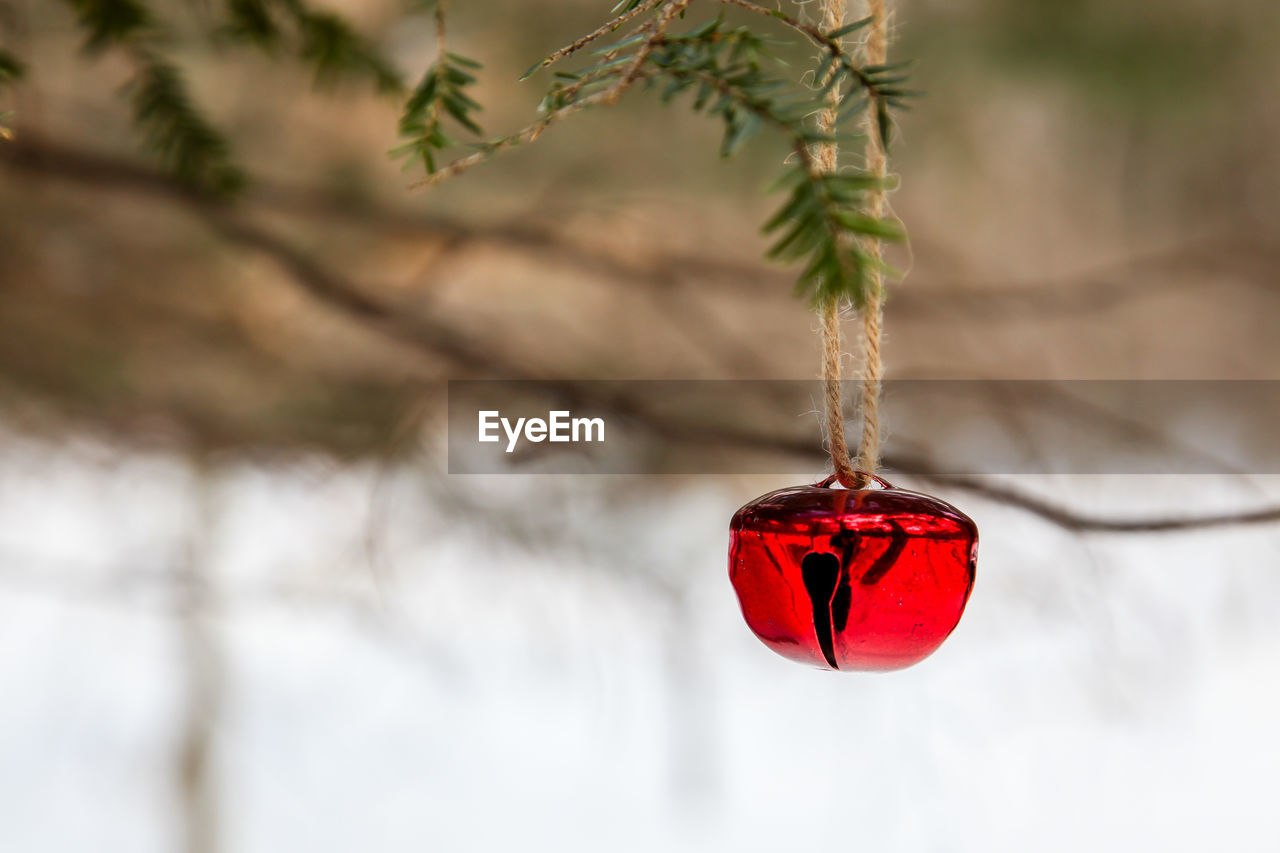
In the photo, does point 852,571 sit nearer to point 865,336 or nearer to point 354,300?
point 865,336

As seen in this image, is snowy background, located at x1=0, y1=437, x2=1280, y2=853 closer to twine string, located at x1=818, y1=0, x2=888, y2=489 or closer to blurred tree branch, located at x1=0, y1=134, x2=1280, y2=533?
blurred tree branch, located at x1=0, y1=134, x2=1280, y2=533

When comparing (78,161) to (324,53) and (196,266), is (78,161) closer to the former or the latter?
(196,266)

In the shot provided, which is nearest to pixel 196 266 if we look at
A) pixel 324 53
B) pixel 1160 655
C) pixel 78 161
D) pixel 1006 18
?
pixel 78 161

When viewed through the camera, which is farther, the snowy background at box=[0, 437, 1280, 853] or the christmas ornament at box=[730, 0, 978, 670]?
the snowy background at box=[0, 437, 1280, 853]

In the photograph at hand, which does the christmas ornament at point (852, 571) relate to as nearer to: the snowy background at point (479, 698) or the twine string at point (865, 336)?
the twine string at point (865, 336)

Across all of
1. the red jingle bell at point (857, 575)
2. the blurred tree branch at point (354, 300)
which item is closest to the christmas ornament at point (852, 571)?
the red jingle bell at point (857, 575)

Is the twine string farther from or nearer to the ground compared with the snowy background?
farther from the ground

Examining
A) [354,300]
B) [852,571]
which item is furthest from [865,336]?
[354,300]

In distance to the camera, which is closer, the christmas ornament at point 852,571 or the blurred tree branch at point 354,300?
the christmas ornament at point 852,571

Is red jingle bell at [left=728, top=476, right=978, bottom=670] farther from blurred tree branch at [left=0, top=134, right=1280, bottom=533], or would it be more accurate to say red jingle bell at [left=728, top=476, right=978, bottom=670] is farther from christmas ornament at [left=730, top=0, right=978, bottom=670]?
blurred tree branch at [left=0, top=134, right=1280, bottom=533]

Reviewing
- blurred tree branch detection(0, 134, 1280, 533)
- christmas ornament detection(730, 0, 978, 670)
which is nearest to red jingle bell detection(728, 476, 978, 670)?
christmas ornament detection(730, 0, 978, 670)
